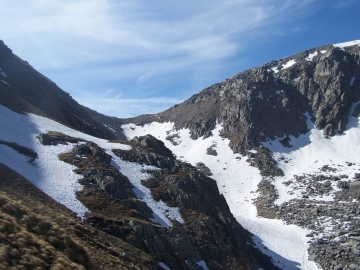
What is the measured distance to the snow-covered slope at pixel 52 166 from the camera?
3834 cm

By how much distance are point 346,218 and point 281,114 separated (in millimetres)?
73022

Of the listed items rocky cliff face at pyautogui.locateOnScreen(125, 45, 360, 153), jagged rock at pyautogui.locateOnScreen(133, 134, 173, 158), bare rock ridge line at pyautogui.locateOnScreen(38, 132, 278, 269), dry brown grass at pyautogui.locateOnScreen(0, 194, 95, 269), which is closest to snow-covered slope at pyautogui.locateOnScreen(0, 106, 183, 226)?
bare rock ridge line at pyautogui.locateOnScreen(38, 132, 278, 269)

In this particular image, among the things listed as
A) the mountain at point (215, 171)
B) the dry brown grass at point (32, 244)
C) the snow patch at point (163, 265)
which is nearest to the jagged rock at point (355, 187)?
the mountain at point (215, 171)

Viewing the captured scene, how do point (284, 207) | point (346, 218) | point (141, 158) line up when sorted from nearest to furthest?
1. point (141, 158)
2. point (346, 218)
3. point (284, 207)

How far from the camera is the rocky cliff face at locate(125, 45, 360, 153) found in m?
136

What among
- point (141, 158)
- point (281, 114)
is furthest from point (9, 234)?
point (281, 114)

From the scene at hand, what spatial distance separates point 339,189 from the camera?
303 ft

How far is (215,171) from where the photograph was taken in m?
117

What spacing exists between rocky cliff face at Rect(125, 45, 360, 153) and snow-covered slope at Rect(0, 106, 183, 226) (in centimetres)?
8313

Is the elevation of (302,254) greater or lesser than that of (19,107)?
lesser

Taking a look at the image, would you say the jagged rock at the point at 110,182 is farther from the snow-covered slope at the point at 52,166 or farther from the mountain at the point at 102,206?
the snow-covered slope at the point at 52,166

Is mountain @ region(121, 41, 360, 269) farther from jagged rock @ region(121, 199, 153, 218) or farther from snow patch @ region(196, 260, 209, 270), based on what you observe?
jagged rock @ region(121, 199, 153, 218)

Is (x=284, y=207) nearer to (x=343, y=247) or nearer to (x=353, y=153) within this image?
(x=343, y=247)

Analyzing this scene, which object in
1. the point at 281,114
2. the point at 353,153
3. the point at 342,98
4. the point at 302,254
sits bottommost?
the point at 302,254
